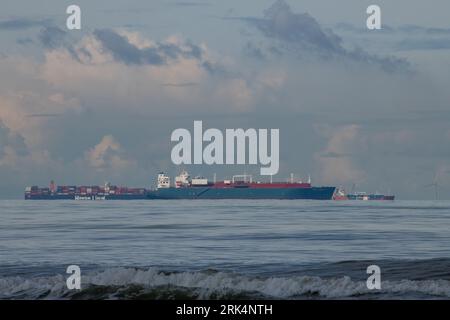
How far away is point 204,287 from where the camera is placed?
122 ft

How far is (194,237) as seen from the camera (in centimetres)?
6900

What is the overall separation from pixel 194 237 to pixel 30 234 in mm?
13549

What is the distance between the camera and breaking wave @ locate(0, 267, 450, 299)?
3544 centimetres

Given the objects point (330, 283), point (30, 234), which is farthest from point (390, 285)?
point (30, 234)
